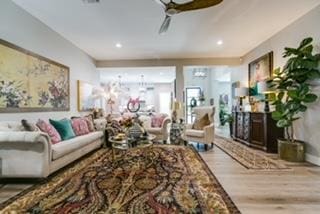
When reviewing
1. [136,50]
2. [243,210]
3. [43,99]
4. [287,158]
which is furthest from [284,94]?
[43,99]

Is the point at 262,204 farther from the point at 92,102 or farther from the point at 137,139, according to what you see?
the point at 92,102

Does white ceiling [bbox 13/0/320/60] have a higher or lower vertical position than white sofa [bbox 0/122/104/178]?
higher

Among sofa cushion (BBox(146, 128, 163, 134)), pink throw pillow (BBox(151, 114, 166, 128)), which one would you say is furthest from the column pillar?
sofa cushion (BBox(146, 128, 163, 134))

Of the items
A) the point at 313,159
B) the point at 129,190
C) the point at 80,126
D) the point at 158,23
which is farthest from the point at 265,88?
the point at 80,126

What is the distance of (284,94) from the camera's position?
5344mm

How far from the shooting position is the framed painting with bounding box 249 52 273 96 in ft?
21.1

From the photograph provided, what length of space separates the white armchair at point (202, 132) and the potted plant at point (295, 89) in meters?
1.65

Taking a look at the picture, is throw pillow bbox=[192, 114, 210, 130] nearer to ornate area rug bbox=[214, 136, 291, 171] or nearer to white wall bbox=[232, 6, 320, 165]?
ornate area rug bbox=[214, 136, 291, 171]

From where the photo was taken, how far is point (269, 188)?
3215 millimetres

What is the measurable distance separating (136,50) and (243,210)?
591 centimetres

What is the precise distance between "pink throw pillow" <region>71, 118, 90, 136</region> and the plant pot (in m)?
4.30

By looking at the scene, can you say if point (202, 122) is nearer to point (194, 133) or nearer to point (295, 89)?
point (194, 133)

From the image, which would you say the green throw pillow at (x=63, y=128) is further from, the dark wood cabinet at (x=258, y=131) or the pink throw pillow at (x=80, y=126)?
the dark wood cabinet at (x=258, y=131)

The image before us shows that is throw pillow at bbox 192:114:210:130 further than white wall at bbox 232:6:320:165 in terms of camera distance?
Yes
